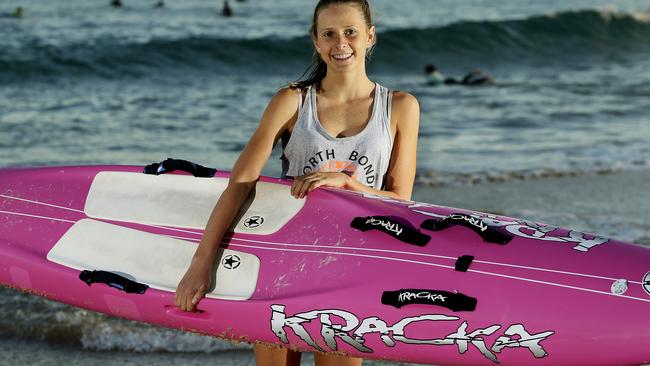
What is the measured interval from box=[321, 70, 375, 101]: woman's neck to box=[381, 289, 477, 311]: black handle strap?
698mm

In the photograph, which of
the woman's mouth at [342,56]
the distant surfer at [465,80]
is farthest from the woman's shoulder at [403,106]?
the distant surfer at [465,80]

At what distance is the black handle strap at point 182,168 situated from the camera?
3.96 m

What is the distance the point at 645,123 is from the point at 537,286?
8.45 meters

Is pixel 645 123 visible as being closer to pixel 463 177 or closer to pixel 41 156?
pixel 463 177

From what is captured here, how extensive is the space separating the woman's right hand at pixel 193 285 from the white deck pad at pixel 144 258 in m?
0.04

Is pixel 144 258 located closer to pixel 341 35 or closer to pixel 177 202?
pixel 177 202

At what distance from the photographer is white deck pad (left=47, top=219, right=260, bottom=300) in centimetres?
→ 354

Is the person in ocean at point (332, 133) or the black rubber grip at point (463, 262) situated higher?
the person in ocean at point (332, 133)

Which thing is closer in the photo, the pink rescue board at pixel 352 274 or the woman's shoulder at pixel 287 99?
the pink rescue board at pixel 352 274

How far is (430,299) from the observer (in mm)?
3229

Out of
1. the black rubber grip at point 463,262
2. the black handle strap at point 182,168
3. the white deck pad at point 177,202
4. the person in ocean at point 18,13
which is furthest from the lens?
the person in ocean at point 18,13

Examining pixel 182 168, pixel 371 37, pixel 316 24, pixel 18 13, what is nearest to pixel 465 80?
pixel 18 13

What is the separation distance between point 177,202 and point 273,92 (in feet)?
32.2

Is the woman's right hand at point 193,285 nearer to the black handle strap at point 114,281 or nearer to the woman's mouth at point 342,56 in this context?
the black handle strap at point 114,281
